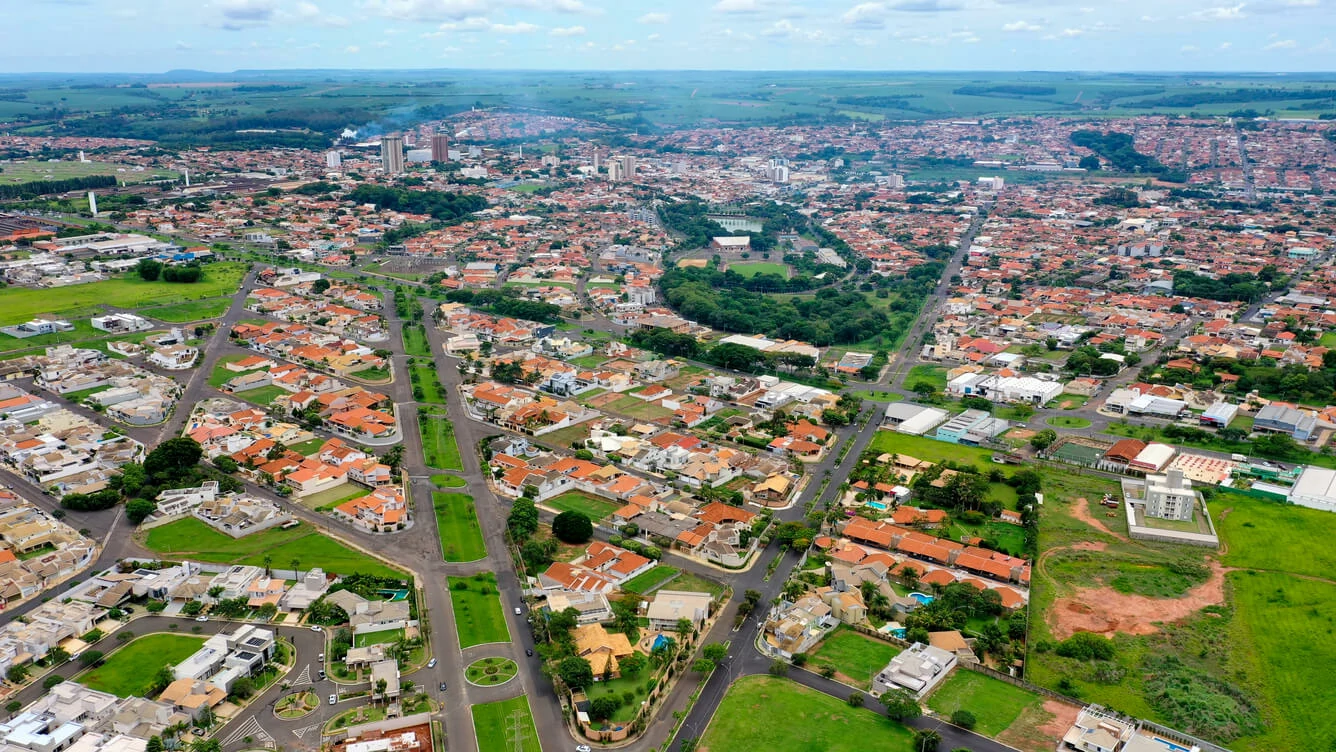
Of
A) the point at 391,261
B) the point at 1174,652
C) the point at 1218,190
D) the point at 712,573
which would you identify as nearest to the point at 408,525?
the point at 712,573

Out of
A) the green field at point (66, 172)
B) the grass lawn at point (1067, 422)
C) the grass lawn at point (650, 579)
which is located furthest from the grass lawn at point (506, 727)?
the green field at point (66, 172)

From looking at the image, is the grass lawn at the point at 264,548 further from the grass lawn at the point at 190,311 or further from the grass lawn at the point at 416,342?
the grass lawn at the point at 190,311

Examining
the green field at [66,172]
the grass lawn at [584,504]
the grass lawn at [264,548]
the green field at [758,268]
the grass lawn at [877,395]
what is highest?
the green field at [66,172]

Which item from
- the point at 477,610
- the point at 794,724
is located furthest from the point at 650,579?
the point at 794,724

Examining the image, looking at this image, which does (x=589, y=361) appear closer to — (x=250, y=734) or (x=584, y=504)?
(x=584, y=504)

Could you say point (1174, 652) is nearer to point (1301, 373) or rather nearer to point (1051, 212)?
point (1301, 373)

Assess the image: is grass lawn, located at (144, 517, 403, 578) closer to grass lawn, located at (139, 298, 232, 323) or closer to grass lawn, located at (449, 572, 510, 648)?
grass lawn, located at (449, 572, 510, 648)

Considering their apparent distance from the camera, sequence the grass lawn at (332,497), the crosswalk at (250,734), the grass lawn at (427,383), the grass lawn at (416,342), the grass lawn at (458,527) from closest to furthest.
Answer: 1. the crosswalk at (250,734)
2. the grass lawn at (458,527)
3. the grass lawn at (332,497)
4. the grass lawn at (427,383)
5. the grass lawn at (416,342)
